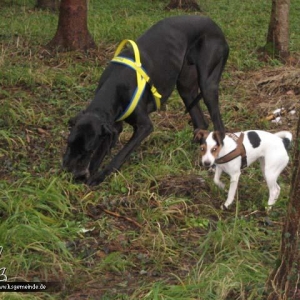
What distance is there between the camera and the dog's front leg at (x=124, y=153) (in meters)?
5.70

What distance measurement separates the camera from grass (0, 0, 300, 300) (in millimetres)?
4125

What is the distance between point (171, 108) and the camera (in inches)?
305

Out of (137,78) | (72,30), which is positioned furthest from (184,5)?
(137,78)

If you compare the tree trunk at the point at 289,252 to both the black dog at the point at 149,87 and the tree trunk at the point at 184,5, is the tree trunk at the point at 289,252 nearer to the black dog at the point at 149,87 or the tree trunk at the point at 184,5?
the black dog at the point at 149,87

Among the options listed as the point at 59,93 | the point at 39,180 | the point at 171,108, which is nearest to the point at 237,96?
the point at 171,108

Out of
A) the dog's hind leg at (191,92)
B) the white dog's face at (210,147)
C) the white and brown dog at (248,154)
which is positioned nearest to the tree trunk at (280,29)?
the dog's hind leg at (191,92)

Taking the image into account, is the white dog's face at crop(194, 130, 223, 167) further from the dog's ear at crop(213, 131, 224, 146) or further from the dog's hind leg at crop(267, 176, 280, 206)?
the dog's hind leg at crop(267, 176, 280, 206)

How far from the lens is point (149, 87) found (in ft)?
20.4

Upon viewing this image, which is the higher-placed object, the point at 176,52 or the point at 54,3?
the point at 176,52

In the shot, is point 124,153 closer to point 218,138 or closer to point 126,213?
point 126,213

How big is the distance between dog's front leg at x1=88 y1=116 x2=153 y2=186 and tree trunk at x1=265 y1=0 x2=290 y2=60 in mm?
4138

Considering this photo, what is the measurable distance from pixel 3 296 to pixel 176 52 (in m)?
3.48

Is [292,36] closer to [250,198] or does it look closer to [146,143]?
[146,143]

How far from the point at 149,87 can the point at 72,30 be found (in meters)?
3.51
